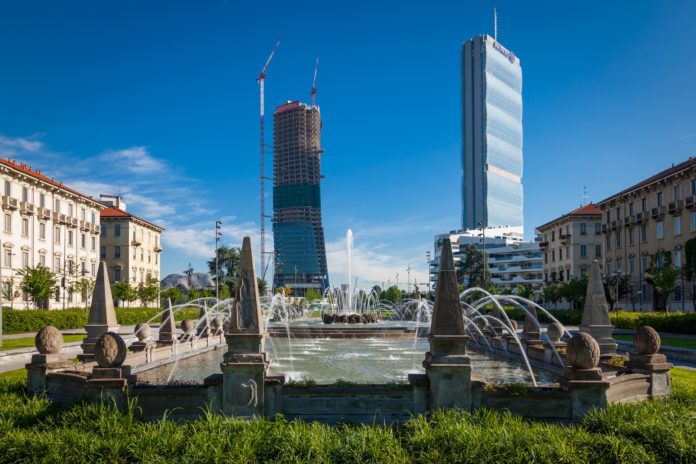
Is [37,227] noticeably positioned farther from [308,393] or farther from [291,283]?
[291,283]

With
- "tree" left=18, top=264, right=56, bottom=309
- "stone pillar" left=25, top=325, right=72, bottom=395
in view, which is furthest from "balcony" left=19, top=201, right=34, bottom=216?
"stone pillar" left=25, top=325, right=72, bottom=395

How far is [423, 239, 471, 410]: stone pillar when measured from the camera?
30.3ft

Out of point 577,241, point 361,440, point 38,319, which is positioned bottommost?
point 38,319

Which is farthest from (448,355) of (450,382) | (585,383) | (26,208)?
(26,208)

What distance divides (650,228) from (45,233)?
6951 cm

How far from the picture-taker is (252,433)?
8.20 meters

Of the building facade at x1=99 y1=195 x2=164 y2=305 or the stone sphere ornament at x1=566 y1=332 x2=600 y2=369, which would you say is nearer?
the stone sphere ornament at x1=566 y1=332 x2=600 y2=369

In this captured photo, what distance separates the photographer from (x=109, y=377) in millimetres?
9555

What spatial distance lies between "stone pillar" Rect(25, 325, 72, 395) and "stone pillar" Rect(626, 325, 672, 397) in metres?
13.4

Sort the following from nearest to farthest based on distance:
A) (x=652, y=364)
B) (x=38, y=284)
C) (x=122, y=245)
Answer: (x=652, y=364) < (x=38, y=284) < (x=122, y=245)

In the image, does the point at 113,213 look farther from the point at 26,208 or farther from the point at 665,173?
the point at 665,173

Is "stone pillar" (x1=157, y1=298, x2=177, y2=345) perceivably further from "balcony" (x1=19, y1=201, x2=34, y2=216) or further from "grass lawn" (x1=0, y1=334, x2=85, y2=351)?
"balcony" (x1=19, y1=201, x2=34, y2=216)

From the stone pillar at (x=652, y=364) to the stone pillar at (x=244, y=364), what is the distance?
8.41 metres

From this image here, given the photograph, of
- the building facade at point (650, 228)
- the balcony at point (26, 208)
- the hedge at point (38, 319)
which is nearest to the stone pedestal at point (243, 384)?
the hedge at point (38, 319)
